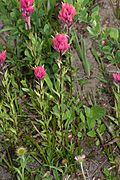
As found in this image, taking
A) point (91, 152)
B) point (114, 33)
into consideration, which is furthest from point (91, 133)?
point (114, 33)

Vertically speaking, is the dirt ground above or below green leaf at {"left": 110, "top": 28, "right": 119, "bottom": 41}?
below

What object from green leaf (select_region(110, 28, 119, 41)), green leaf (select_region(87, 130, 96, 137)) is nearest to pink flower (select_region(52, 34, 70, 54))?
green leaf (select_region(87, 130, 96, 137))

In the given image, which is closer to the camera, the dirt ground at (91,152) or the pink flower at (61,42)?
the pink flower at (61,42)

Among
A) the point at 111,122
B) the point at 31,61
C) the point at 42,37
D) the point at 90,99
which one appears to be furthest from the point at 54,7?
the point at 111,122

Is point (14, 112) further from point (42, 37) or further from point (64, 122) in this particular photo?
point (42, 37)

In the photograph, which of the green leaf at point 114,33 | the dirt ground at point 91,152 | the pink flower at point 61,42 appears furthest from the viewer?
the green leaf at point 114,33

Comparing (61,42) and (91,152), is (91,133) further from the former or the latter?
(61,42)

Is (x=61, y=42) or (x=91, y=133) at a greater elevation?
(x=61, y=42)

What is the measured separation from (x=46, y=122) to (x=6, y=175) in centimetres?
38

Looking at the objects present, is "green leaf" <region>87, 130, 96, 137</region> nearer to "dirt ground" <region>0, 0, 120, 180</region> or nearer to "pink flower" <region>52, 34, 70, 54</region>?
A: "dirt ground" <region>0, 0, 120, 180</region>

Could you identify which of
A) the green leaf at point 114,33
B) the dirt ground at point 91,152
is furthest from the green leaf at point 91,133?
the green leaf at point 114,33

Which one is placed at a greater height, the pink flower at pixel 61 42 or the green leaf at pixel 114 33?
the green leaf at pixel 114 33

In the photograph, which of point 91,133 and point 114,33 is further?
point 114,33

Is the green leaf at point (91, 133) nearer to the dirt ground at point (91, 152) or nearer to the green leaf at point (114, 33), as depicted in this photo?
the dirt ground at point (91, 152)
